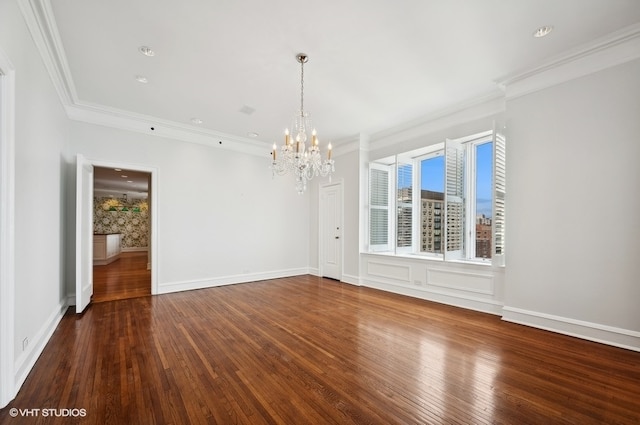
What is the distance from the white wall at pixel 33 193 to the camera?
2.28m

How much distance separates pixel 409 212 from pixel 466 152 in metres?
1.57

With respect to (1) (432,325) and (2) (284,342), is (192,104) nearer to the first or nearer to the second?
(2) (284,342)

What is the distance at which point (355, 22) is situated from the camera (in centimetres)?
266

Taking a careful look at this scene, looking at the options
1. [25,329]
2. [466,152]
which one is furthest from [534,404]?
[25,329]

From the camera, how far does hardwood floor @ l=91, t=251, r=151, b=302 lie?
5.05 m

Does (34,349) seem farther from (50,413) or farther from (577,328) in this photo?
(577,328)

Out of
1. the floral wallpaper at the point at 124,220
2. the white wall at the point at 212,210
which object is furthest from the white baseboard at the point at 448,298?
the floral wallpaper at the point at 124,220

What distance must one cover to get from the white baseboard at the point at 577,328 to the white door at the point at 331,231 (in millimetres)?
3478

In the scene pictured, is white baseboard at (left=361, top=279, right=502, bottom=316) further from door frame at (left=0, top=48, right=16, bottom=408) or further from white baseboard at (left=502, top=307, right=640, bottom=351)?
door frame at (left=0, top=48, right=16, bottom=408)

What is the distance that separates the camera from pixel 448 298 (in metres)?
4.53

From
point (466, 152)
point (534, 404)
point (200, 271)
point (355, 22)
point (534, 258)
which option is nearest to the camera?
point (534, 404)

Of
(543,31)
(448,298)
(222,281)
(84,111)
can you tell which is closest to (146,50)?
(84,111)

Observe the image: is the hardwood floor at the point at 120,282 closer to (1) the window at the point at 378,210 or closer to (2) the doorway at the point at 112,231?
(2) the doorway at the point at 112,231

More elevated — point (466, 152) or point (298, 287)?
point (466, 152)
